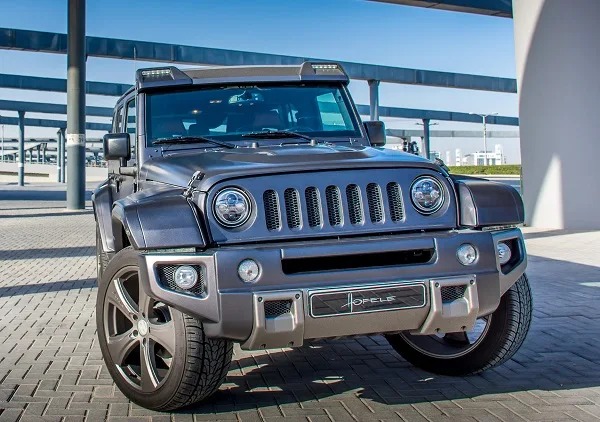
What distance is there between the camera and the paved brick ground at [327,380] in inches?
163

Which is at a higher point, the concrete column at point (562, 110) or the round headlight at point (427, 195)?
the concrete column at point (562, 110)

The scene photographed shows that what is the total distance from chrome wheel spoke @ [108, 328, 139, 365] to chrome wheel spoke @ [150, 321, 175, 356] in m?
0.20

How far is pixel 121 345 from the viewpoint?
421cm

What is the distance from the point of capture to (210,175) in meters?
3.90

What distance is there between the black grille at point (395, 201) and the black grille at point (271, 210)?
610 millimetres

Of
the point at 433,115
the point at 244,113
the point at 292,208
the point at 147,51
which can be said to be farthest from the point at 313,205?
the point at 433,115

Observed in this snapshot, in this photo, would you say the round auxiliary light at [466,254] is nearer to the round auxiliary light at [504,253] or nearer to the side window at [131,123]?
the round auxiliary light at [504,253]

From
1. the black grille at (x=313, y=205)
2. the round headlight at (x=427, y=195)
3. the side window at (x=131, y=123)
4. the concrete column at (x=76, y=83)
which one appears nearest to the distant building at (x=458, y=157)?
A: the concrete column at (x=76, y=83)

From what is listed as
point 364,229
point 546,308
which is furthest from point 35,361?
point 546,308

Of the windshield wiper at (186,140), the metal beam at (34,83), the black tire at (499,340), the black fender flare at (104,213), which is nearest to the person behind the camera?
the black tire at (499,340)

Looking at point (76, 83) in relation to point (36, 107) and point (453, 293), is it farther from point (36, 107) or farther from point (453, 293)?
point (36, 107)

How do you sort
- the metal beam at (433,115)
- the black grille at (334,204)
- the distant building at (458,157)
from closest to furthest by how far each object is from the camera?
the black grille at (334,204) → the metal beam at (433,115) → the distant building at (458,157)

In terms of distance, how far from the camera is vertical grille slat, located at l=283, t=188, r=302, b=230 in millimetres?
3838

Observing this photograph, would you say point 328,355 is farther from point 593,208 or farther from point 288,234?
point 593,208
